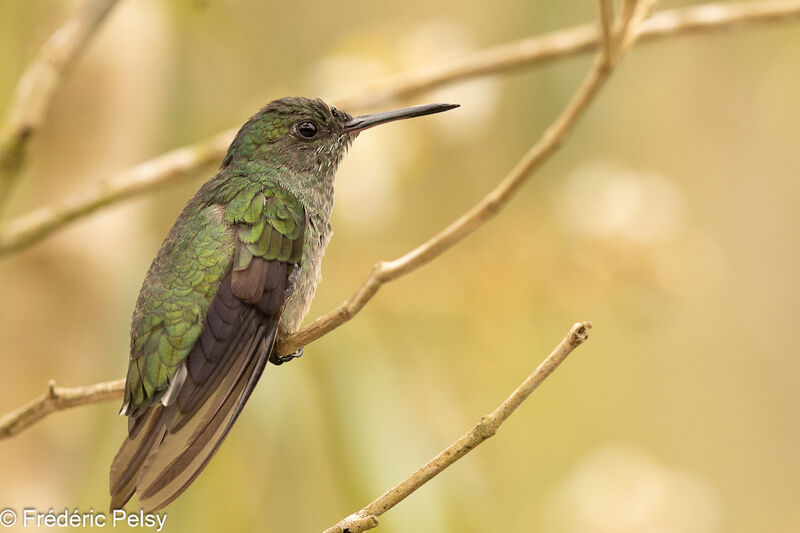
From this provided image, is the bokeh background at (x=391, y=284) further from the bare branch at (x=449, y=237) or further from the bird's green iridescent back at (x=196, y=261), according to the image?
the bare branch at (x=449, y=237)

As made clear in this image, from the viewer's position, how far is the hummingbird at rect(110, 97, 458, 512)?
4.64ft

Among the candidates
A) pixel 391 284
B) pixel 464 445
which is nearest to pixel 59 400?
pixel 464 445

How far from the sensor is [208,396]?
1.50m

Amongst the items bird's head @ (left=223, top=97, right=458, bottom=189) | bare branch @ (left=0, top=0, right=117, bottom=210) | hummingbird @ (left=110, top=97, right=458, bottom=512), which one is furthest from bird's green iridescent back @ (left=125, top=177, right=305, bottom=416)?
bare branch @ (left=0, top=0, right=117, bottom=210)

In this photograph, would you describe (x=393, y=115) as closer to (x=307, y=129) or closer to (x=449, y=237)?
(x=307, y=129)

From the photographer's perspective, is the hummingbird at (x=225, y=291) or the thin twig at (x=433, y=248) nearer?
the hummingbird at (x=225, y=291)

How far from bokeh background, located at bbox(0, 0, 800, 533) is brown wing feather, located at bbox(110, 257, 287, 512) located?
2.38ft

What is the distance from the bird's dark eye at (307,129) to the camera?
2.18 m

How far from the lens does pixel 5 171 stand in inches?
81.0

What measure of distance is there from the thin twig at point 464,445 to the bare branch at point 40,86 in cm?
119

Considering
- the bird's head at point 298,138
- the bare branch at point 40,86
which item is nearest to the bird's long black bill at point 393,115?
the bird's head at point 298,138

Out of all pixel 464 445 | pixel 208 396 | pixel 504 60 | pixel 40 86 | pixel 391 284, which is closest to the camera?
pixel 464 445

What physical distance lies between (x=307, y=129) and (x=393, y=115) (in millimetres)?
295

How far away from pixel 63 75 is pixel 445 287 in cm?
117
